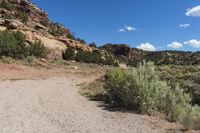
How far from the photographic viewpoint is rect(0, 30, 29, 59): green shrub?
35.3m

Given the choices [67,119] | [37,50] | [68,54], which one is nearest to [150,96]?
[67,119]

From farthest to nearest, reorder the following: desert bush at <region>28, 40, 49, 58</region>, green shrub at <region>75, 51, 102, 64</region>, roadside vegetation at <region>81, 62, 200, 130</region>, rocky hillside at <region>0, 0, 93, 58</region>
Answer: green shrub at <region>75, 51, 102, 64</region>, rocky hillside at <region>0, 0, 93, 58</region>, desert bush at <region>28, 40, 49, 58</region>, roadside vegetation at <region>81, 62, 200, 130</region>

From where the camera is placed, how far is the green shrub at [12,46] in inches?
1391

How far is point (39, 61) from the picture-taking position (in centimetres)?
3728

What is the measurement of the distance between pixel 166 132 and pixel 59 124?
2767mm

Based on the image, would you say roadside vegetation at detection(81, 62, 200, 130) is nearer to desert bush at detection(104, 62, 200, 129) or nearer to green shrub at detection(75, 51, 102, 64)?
desert bush at detection(104, 62, 200, 129)

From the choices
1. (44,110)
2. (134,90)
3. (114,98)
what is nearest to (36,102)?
(44,110)

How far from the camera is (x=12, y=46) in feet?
118

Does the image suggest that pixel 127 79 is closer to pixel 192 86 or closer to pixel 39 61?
pixel 192 86

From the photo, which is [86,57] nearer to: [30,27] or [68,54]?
[68,54]

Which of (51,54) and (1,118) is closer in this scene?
(1,118)

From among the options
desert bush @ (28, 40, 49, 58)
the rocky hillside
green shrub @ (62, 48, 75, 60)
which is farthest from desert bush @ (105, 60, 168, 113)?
green shrub @ (62, 48, 75, 60)

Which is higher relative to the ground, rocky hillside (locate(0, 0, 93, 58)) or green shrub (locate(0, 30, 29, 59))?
rocky hillside (locate(0, 0, 93, 58))

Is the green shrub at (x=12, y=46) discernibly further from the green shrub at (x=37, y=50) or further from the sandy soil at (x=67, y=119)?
the sandy soil at (x=67, y=119)
